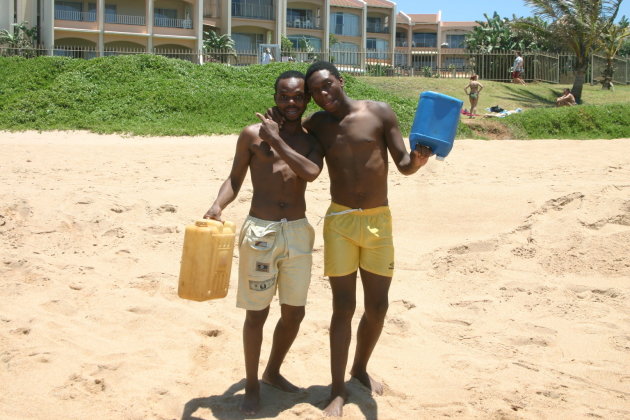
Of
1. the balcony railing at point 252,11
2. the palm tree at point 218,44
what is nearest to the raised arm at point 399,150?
the palm tree at point 218,44

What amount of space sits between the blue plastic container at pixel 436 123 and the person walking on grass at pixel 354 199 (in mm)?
66

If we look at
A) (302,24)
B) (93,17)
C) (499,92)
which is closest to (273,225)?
(499,92)

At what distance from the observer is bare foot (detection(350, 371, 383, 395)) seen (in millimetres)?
4137

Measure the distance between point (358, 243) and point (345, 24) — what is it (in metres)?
43.3

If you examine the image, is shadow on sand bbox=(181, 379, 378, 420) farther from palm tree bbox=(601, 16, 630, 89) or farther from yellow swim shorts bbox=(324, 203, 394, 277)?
palm tree bbox=(601, 16, 630, 89)

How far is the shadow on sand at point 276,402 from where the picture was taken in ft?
12.5

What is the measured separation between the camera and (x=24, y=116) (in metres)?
12.4

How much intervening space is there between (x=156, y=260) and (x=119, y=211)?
1000 millimetres

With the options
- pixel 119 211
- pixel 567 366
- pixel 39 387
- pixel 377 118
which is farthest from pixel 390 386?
pixel 119 211

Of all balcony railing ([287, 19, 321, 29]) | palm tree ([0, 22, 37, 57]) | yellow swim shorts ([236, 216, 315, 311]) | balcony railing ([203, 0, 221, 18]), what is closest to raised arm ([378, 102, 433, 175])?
yellow swim shorts ([236, 216, 315, 311])

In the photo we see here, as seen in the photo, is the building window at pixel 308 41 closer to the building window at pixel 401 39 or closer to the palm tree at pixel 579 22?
the building window at pixel 401 39

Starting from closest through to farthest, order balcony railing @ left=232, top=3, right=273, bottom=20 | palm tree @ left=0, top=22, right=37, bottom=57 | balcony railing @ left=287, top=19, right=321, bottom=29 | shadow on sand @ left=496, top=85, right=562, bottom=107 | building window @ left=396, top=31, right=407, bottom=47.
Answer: shadow on sand @ left=496, top=85, right=562, bottom=107, palm tree @ left=0, top=22, right=37, bottom=57, balcony railing @ left=232, top=3, right=273, bottom=20, balcony railing @ left=287, top=19, right=321, bottom=29, building window @ left=396, top=31, right=407, bottom=47

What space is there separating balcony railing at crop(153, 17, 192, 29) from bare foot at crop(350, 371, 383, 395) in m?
33.0

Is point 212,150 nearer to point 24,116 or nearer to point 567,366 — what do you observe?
point 24,116
